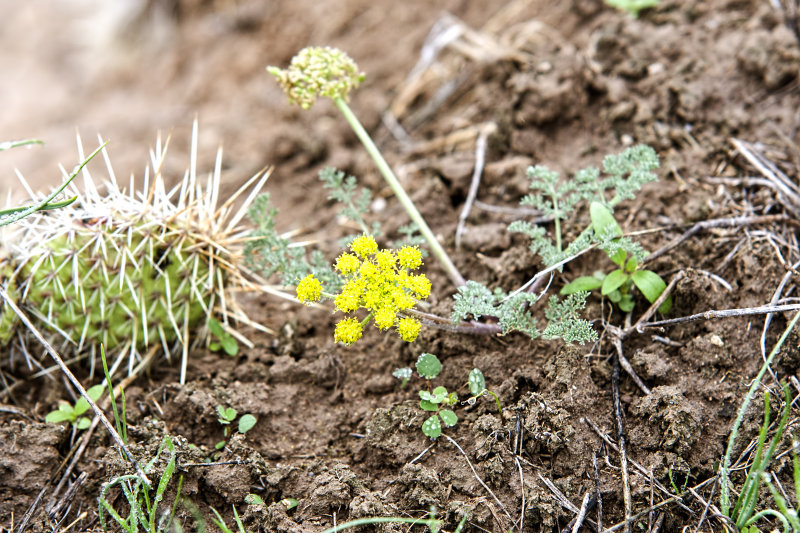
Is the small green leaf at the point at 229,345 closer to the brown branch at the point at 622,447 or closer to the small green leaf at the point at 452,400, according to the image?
the small green leaf at the point at 452,400

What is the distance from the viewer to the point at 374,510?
2.23 meters

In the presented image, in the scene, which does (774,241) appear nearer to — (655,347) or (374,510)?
(655,347)

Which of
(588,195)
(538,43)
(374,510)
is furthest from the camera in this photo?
(538,43)

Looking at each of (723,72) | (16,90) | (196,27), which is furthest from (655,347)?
(16,90)

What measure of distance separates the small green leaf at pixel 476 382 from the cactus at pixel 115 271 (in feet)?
3.80

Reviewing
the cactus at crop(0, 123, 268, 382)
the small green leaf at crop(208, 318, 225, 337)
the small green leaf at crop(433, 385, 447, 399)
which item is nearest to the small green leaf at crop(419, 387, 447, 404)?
the small green leaf at crop(433, 385, 447, 399)

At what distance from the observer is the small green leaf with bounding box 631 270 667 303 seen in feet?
8.62

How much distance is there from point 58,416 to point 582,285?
2363 millimetres

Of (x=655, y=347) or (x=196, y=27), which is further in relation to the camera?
(x=196, y=27)

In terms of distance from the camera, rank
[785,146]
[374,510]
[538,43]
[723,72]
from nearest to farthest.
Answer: [374,510] < [785,146] < [723,72] < [538,43]

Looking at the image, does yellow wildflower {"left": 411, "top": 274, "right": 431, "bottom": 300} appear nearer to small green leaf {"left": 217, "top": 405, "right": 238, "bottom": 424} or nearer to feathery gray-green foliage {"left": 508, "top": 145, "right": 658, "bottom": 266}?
feathery gray-green foliage {"left": 508, "top": 145, "right": 658, "bottom": 266}

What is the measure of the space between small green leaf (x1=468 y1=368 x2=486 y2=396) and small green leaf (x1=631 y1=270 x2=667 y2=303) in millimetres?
772

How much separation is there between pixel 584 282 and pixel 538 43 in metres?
2.18

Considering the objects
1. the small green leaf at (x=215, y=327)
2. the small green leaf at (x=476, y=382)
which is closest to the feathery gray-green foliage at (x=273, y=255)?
the small green leaf at (x=215, y=327)
